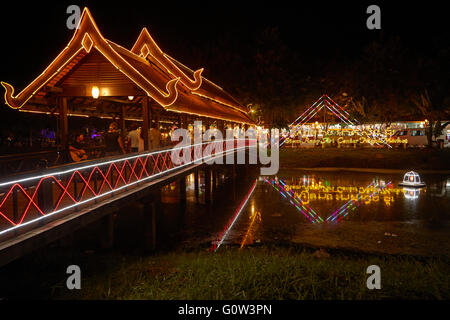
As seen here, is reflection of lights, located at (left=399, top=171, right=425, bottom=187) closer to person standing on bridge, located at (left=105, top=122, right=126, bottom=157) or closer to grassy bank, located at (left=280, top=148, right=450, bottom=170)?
grassy bank, located at (left=280, top=148, right=450, bottom=170)

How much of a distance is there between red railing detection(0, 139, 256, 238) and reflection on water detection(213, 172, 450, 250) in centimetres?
360

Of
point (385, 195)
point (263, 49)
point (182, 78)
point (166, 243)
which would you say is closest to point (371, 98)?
point (263, 49)

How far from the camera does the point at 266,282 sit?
22.1 ft

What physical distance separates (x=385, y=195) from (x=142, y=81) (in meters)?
15.5

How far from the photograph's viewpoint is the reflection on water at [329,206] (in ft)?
50.4

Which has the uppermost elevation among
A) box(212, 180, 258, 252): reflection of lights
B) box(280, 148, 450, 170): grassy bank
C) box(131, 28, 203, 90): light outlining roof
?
box(131, 28, 203, 90): light outlining roof

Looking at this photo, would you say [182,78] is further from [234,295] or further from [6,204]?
[234,295]

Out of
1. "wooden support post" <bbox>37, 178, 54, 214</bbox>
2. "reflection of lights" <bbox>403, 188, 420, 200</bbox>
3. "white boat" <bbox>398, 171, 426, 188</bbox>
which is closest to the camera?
"wooden support post" <bbox>37, 178, 54, 214</bbox>

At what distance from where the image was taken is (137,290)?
711 cm

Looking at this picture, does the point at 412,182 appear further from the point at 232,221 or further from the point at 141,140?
the point at 141,140

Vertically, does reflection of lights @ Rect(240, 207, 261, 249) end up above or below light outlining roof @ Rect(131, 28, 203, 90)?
below

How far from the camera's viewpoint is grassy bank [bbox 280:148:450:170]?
32.4 metres

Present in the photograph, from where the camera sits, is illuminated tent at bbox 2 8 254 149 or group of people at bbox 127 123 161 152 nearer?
illuminated tent at bbox 2 8 254 149

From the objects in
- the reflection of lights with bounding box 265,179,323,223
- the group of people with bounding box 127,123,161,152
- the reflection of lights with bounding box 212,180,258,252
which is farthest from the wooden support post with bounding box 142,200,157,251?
the reflection of lights with bounding box 265,179,323,223
